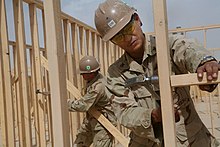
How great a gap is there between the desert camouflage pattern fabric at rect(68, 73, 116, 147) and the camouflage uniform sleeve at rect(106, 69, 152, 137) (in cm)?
245

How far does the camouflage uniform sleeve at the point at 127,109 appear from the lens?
7.32ft

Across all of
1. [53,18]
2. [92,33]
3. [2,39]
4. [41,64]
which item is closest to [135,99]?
[53,18]

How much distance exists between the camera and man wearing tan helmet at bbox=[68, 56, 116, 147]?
5027mm

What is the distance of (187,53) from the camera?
7.05ft

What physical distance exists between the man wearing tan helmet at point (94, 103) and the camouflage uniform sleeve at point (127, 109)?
96.7 inches

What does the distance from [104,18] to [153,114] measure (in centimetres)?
67

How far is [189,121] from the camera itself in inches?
96.1

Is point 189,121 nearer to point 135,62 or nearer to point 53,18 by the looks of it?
point 135,62

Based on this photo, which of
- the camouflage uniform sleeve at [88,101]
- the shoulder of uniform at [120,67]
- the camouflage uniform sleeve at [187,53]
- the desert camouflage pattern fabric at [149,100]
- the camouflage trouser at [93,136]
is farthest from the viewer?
the camouflage trouser at [93,136]

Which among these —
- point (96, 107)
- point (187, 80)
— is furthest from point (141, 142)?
point (96, 107)

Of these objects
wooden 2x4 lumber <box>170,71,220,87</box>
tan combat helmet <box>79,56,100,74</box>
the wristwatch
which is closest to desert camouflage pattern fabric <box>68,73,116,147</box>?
tan combat helmet <box>79,56,100,74</box>

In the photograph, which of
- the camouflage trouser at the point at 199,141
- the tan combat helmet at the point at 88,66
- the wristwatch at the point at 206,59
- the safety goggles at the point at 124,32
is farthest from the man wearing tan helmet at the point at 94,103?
the wristwatch at the point at 206,59

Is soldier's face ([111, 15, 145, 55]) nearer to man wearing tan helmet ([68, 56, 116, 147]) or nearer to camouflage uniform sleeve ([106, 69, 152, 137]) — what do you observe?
camouflage uniform sleeve ([106, 69, 152, 137])

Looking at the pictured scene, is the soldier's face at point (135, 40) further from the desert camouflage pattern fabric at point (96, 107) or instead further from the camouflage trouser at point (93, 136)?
the camouflage trouser at point (93, 136)
